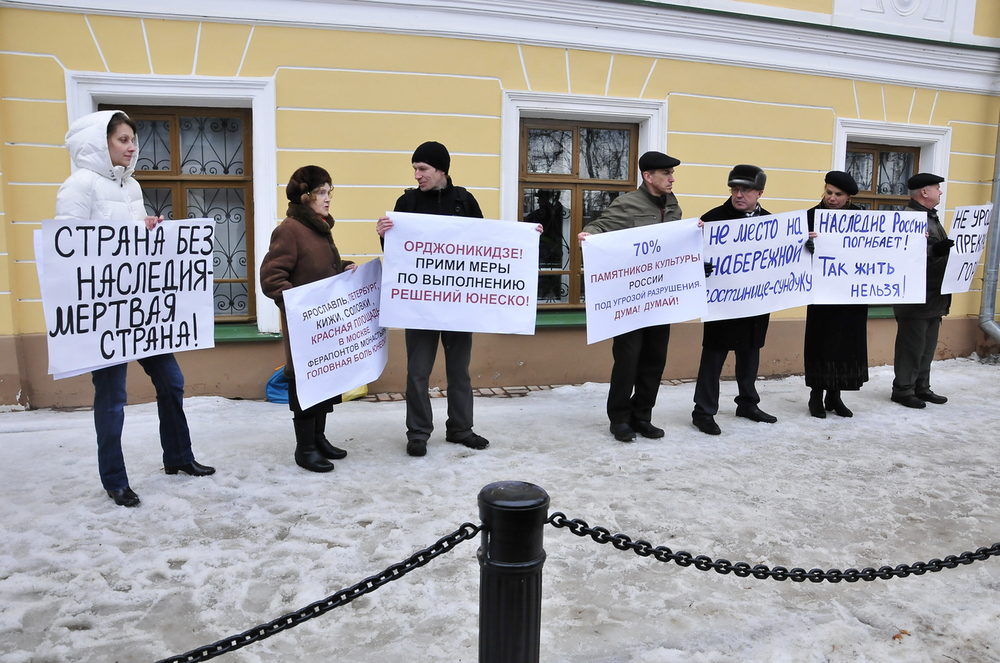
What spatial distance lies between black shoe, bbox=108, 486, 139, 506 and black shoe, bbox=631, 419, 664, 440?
3.32 meters

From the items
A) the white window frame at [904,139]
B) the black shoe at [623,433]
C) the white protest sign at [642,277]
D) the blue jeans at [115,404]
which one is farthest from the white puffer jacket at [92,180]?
the white window frame at [904,139]

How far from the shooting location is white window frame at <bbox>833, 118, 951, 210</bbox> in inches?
303

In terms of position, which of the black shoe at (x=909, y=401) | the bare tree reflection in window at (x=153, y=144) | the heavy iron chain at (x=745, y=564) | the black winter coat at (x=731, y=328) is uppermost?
the bare tree reflection in window at (x=153, y=144)

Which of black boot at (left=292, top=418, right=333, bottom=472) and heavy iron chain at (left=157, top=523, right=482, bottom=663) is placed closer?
heavy iron chain at (left=157, top=523, right=482, bottom=663)

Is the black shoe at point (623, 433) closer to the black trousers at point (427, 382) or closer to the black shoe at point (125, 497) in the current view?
the black trousers at point (427, 382)

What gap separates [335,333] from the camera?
439 centimetres

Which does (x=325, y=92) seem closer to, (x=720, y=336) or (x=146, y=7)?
(x=146, y=7)

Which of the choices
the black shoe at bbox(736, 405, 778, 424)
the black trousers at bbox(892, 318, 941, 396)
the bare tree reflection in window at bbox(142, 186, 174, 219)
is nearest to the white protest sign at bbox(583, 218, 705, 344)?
the black shoe at bbox(736, 405, 778, 424)

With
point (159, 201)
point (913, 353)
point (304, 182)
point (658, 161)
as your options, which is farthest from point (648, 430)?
point (159, 201)

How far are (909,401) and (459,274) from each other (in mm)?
4326

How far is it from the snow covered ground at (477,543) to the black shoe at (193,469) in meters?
0.05

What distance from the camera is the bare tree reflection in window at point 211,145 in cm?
616

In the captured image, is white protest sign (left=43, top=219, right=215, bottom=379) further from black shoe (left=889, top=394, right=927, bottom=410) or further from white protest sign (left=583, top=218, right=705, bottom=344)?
black shoe (left=889, top=394, right=927, bottom=410)

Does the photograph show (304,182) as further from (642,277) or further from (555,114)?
(555,114)
